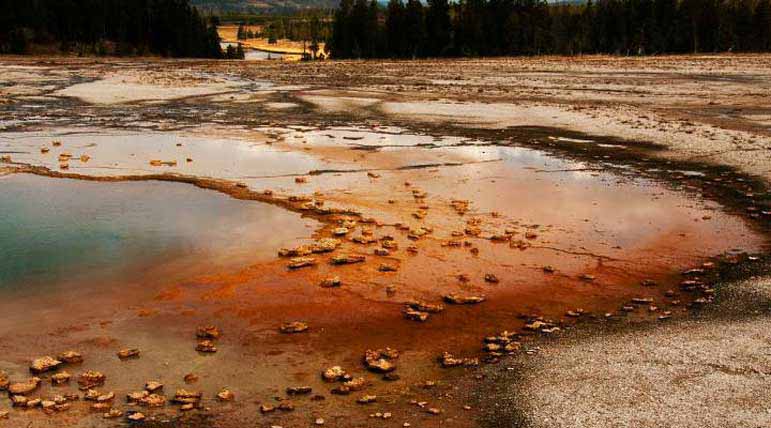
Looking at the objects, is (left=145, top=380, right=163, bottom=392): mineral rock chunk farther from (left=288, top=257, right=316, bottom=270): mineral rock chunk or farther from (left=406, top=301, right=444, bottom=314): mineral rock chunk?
(left=288, top=257, right=316, bottom=270): mineral rock chunk

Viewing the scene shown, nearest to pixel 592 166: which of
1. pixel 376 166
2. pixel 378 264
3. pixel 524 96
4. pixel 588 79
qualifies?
pixel 376 166

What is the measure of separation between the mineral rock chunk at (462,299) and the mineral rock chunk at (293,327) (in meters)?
1.66

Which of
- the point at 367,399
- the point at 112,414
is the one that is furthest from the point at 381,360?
the point at 112,414

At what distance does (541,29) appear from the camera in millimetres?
84125

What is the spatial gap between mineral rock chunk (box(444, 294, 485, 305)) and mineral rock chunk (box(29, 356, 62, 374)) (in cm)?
392

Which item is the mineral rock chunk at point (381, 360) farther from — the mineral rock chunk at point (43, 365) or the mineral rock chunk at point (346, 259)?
the mineral rock chunk at point (43, 365)

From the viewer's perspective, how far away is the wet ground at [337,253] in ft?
19.7

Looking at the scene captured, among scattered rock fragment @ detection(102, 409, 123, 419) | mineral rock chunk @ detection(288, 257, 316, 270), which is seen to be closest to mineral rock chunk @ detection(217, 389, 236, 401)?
scattered rock fragment @ detection(102, 409, 123, 419)

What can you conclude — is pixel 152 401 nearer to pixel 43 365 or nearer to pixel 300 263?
pixel 43 365

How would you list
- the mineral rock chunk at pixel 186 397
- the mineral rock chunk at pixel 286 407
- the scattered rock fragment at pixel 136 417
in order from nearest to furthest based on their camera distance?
the scattered rock fragment at pixel 136 417 → the mineral rock chunk at pixel 286 407 → the mineral rock chunk at pixel 186 397

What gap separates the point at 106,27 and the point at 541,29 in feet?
182

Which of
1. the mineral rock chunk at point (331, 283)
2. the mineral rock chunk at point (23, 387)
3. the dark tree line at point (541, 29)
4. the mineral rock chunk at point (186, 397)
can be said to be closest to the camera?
the mineral rock chunk at point (186, 397)

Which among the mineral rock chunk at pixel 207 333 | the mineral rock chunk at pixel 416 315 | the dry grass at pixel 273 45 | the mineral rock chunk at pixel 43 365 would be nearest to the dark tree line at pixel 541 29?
the dry grass at pixel 273 45

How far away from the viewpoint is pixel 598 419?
5090 millimetres
